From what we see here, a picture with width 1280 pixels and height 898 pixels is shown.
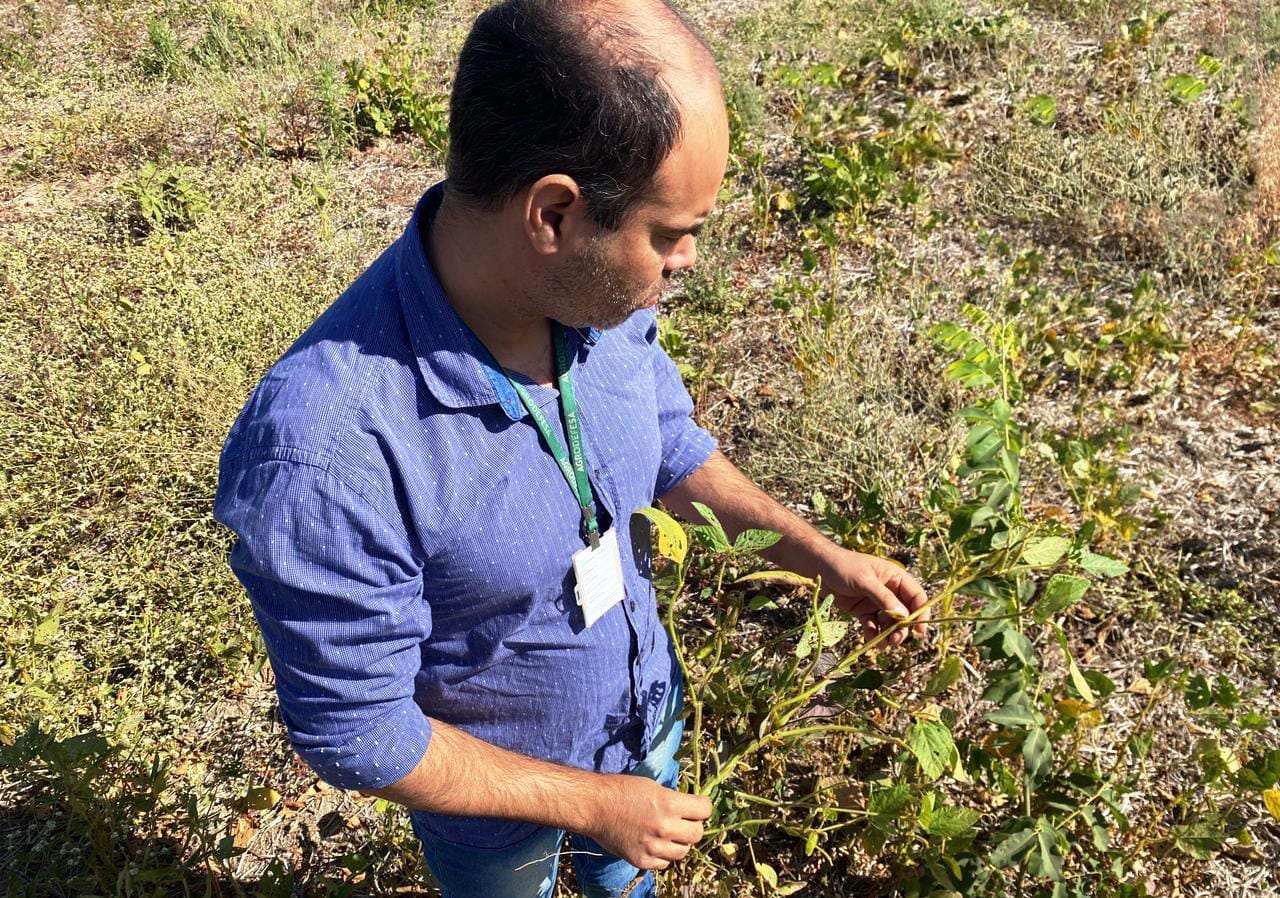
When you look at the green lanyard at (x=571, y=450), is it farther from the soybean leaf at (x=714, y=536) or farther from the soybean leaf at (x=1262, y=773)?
the soybean leaf at (x=1262, y=773)

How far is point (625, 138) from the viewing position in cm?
114

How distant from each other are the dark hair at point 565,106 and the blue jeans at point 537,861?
3.26 feet

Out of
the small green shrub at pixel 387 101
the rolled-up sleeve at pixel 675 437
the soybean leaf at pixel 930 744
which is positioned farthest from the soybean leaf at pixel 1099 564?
the small green shrub at pixel 387 101

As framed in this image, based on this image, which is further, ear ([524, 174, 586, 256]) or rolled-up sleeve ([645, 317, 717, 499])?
rolled-up sleeve ([645, 317, 717, 499])

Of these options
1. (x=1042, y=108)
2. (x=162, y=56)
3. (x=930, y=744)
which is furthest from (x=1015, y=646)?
(x=162, y=56)

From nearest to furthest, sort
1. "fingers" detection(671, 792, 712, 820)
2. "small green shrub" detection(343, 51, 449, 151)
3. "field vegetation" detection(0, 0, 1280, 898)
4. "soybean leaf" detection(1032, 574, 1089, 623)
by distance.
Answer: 1. "fingers" detection(671, 792, 712, 820)
2. "soybean leaf" detection(1032, 574, 1089, 623)
3. "field vegetation" detection(0, 0, 1280, 898)
4. "small green shrub" detection(343, 51, 449, 151)

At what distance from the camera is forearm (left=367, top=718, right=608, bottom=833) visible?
4.16ft

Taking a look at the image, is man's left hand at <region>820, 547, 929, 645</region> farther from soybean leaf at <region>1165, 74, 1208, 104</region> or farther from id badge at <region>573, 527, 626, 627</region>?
soybean leaf at <region>1165, 74, 1208, 104</region>

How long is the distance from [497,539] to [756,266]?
308cm

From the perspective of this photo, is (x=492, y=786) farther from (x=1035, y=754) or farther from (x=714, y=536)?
(x=1035, y=754)

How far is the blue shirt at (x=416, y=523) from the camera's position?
43.9 inches

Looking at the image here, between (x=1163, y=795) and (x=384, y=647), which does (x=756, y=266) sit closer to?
(x=1163, y=795)

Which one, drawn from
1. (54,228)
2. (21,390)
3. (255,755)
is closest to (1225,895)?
(255,755)

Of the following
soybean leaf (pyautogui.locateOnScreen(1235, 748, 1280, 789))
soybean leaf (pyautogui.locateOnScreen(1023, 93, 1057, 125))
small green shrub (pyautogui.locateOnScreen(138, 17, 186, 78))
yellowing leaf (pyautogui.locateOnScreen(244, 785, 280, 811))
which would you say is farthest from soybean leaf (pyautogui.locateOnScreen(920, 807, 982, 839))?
small green shrub (pyautogui.locateOnScreen(138, 17, 186, 78))
